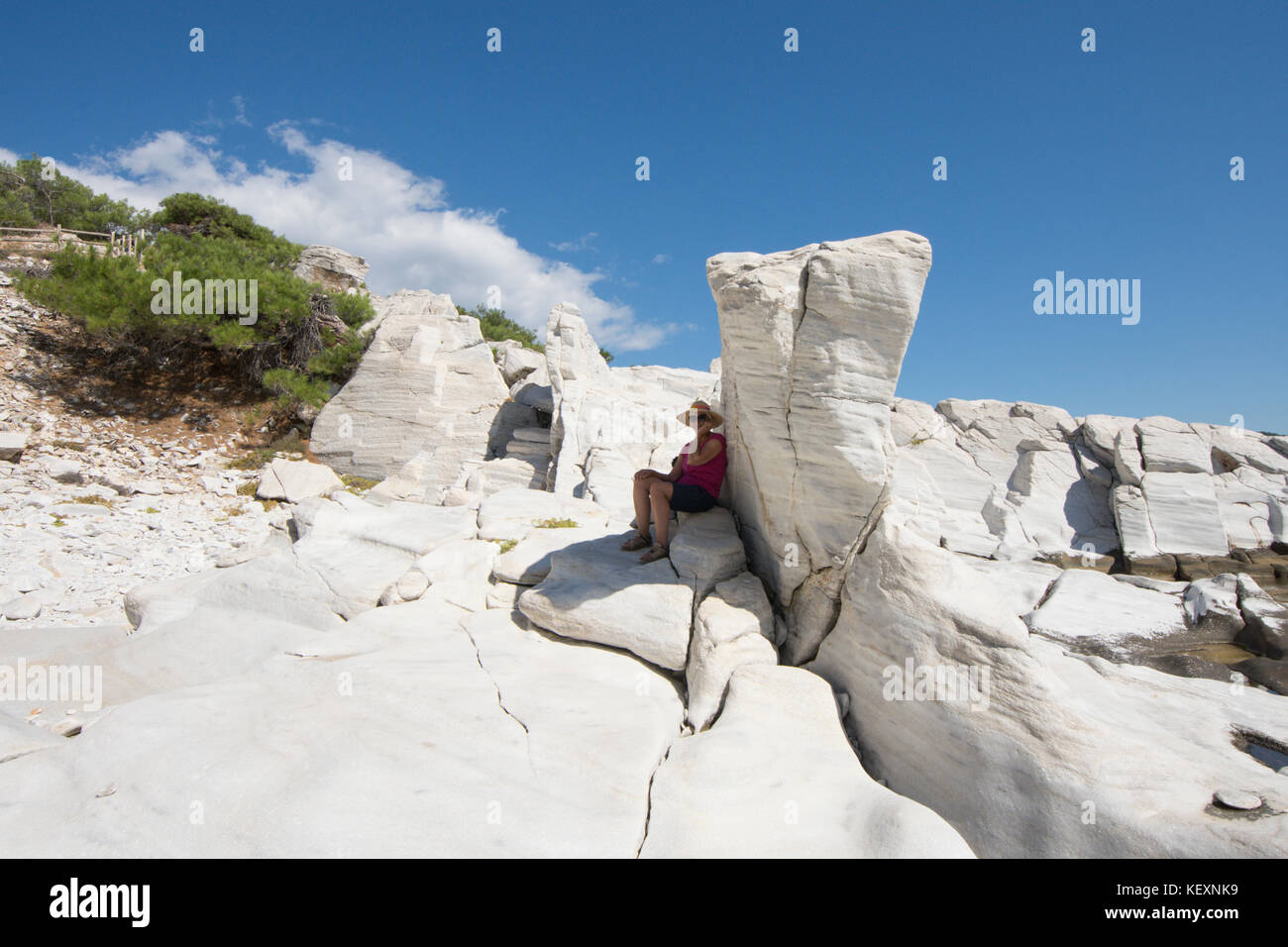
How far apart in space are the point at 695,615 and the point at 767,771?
221 centimetres

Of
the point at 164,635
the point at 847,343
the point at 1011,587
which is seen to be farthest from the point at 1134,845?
the point at 1011,587

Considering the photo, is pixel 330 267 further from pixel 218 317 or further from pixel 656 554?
pixel 656 554

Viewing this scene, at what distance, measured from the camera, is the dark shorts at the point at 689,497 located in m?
7.73

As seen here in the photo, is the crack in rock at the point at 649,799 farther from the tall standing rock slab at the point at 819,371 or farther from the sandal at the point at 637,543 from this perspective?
the sandal at the point at 637,543

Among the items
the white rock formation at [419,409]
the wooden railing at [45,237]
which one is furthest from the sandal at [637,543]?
the wooden railing at [45,237]

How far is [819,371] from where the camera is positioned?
5949 millimetres

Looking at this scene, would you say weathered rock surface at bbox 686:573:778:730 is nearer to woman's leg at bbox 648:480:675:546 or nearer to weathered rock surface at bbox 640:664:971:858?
weathered rock surface at bbox 640:664:971:858

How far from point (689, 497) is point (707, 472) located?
1.42ft

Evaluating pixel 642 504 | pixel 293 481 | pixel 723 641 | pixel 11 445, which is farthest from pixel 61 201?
pixel 723 641

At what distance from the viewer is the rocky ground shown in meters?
8.96

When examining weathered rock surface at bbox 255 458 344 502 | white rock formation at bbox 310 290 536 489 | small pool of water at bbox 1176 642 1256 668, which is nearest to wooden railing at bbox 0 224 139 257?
white rock formation at bbox 310 290 536 489

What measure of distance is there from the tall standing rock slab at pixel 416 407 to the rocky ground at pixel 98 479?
2.86 m

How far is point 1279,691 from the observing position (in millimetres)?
9312
